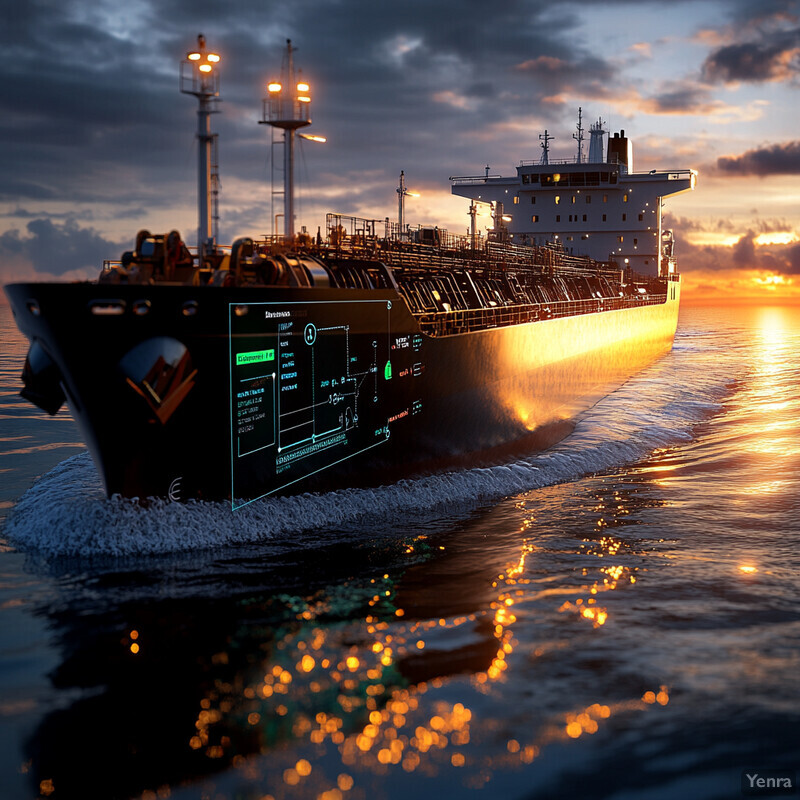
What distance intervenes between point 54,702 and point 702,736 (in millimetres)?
4824

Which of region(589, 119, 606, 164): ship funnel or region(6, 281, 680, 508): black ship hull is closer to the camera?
region(6, 281, 680, 508): black ship hull

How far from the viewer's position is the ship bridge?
39.9 meters

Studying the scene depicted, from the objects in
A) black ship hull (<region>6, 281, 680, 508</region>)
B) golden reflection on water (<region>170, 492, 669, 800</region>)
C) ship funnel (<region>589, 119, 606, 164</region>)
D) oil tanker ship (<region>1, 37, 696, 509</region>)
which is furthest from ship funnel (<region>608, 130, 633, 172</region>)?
golden reflection on water (<region>170, 492, 669, 800</region>)

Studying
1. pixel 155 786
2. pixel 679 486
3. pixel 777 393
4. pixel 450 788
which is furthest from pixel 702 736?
pixel 777 393

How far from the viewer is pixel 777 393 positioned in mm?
29609

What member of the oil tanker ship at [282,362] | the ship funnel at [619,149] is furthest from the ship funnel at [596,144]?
the oil tanker ship at [282,362]

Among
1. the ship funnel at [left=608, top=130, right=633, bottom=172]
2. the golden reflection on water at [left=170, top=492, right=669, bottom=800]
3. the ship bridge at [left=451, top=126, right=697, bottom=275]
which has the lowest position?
the golden reflection on water at [left=170, top=492, right=669, bottom=800]

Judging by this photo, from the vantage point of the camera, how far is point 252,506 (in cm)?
943

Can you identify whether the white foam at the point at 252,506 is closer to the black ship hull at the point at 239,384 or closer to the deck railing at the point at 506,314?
the black ship hull at the point at 239,384

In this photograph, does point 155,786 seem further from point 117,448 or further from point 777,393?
point 777,393

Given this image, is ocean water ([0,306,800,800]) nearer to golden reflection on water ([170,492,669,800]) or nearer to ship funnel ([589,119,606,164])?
golden reflection on water ([170,492,669,800])

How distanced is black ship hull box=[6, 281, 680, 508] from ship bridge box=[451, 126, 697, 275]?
92.9 feet
